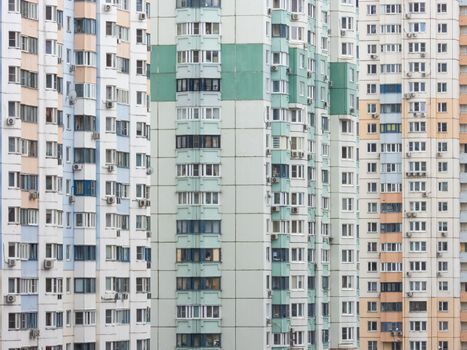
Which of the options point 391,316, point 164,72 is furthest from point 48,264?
point 391,316

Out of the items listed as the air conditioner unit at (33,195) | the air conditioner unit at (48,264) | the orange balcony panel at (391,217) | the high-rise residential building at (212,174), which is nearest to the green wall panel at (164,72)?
the high-rise residential building at (212,174)

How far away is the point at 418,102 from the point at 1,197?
69.4m

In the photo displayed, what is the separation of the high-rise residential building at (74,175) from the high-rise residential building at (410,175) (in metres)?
55.9

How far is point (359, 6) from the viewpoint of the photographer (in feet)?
495

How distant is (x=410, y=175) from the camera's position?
149m

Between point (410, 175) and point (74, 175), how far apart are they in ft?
200

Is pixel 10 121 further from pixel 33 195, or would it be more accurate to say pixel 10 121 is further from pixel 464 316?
pixel 464 316

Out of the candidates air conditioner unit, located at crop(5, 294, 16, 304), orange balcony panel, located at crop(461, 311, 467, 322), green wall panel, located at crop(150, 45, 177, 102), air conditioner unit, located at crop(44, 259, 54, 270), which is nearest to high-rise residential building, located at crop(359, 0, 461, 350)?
orange balcony panel, located at crop(461, 311, 467, 322)

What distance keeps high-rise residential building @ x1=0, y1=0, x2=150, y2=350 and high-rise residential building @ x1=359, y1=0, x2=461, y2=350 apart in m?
55.9

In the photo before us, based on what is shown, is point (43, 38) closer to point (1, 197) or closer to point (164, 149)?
point (1, 197)

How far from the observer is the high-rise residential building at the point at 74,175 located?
84688 mm

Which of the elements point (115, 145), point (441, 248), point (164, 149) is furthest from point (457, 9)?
point (115, 145)

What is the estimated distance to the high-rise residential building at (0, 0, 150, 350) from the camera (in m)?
84.7

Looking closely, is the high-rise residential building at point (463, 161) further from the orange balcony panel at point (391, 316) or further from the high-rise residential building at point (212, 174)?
the high-rise residential building at point (212, 174)
